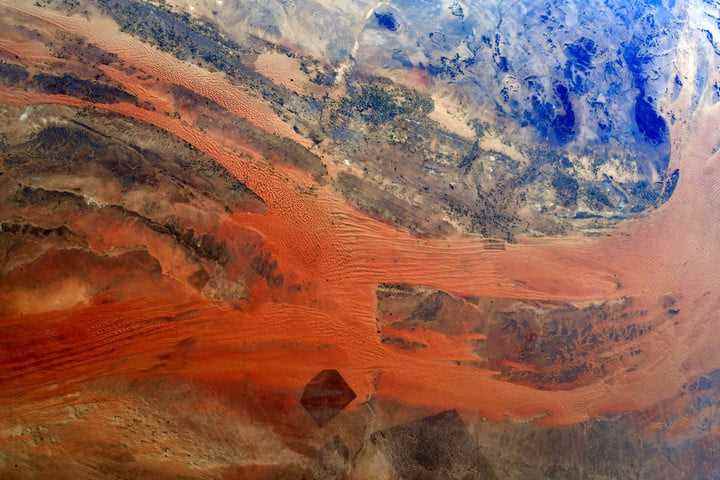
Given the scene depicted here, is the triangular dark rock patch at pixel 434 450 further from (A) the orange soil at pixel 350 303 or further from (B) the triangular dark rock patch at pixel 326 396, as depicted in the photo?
(B) the triangular dark rock patch at pixel 326 396

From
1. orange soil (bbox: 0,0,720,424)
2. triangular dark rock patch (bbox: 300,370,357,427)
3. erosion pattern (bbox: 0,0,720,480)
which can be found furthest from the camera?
triangular dark rock patch (bbox: 300,370,357,427)

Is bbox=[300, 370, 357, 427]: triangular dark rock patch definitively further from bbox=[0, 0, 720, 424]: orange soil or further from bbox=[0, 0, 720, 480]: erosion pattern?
bbox=[0, 0, 720, 424]: orange soil

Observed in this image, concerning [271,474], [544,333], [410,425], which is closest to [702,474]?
[544,333]

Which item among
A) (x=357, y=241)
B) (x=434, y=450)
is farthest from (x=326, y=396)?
(x=357, y=241)

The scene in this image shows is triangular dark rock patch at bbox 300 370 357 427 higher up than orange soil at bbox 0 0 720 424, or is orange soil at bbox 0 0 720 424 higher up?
orange soil at bbox 0 0 720 424

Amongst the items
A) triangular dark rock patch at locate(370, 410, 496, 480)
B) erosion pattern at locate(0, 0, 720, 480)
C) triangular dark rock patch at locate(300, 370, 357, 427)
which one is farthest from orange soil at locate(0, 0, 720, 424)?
triangular dark rock patch at locate(370, 410, 496, 480)

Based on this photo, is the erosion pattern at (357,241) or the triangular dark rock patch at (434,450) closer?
the erosion pattern at (357,241)

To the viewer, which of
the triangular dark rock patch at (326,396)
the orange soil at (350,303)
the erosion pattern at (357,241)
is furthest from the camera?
the triangular dark rock patch at (326,396)

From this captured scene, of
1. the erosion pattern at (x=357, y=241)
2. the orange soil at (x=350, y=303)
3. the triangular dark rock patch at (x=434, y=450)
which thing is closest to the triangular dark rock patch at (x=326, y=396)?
the erosion pattern at (x=357, y=241)
